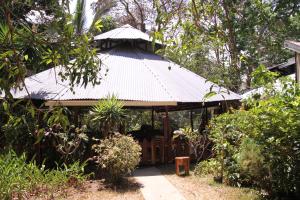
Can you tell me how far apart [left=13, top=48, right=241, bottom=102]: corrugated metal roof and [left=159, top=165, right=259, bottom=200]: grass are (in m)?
2.81

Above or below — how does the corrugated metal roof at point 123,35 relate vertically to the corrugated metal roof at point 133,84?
above

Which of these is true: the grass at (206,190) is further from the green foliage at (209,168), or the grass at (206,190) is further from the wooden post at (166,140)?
the wooden post at (166,140)

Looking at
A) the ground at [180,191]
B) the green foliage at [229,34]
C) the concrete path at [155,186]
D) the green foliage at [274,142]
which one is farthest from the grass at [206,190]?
the green foliage at [229,34]

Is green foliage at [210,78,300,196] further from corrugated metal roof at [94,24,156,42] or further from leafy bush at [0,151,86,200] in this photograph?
corrugated metal roof at [94,24,156,42]

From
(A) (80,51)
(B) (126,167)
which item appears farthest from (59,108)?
(B) (126,167)

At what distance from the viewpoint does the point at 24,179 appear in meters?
7.21

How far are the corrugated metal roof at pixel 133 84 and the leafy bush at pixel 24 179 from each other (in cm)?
313

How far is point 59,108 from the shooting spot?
251 cm

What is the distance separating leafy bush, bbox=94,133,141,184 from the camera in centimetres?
872

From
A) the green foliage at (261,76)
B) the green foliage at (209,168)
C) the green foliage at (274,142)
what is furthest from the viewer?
the green foliage at (209,168)

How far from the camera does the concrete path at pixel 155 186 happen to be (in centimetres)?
Answer: 805

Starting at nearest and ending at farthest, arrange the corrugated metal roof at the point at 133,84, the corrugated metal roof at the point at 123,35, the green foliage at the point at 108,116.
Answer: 1. the green foliage at the point at 108,116
2. the corrugated metal roof at the point at 133,84
3. the corrugated metal roof at the point at 123,35

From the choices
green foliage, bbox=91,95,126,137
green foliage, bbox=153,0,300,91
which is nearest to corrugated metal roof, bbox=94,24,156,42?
green foliage, bbox=153,0,300,91

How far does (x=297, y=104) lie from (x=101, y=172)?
19.9ft
